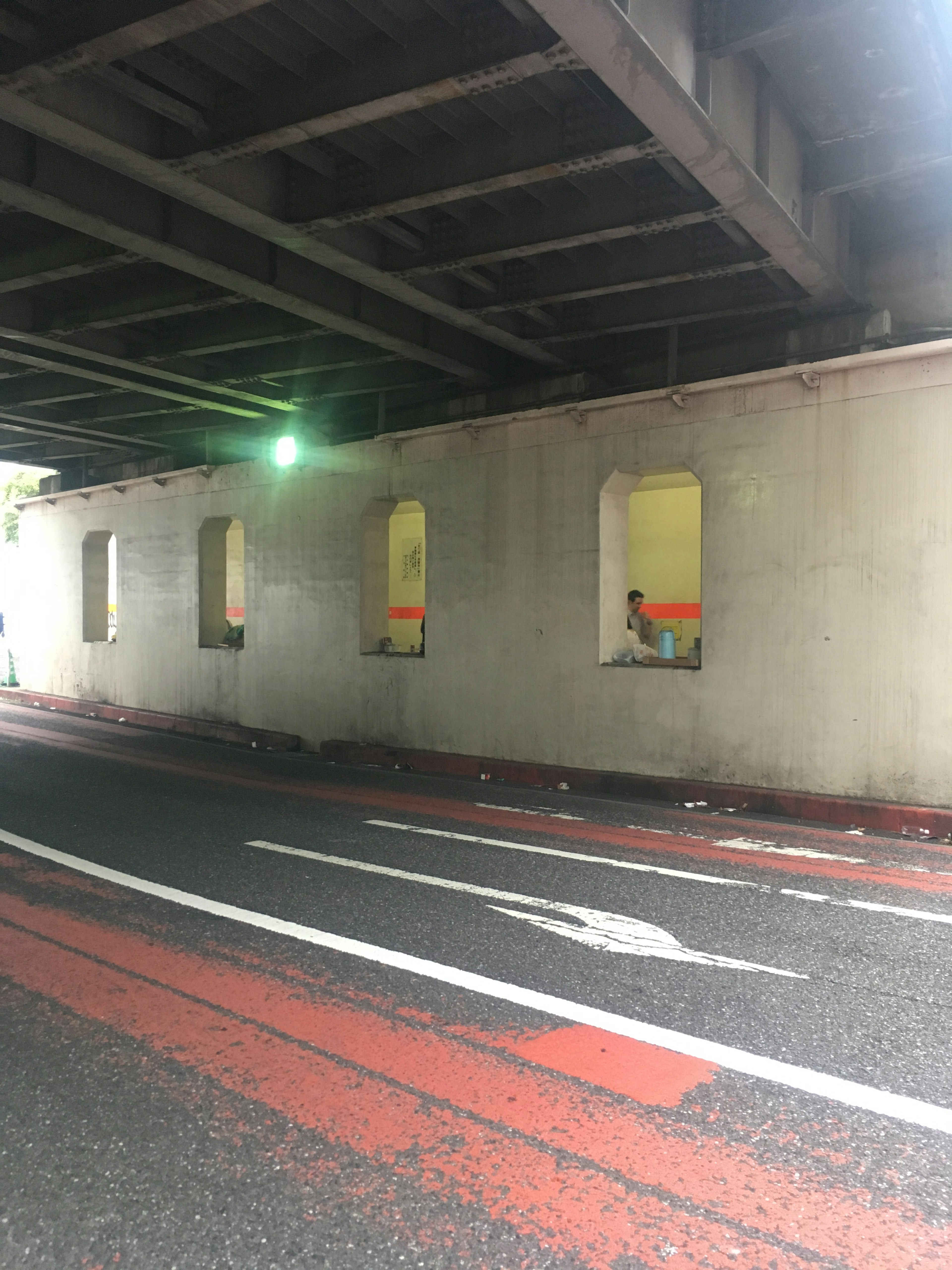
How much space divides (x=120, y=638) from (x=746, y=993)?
1758 cm

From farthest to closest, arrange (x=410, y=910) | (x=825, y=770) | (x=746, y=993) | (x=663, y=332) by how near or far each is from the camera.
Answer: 1. (x=663, y=332)
2. (x=825, y=770)
3. (x=410, y=910)
4. (x=746, y=993)

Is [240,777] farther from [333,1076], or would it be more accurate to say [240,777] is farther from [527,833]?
[333,1076]

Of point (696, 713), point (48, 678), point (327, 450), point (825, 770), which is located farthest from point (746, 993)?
point (48, 678)

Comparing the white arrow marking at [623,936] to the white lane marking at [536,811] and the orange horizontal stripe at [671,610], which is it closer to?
the white lane marking at [536,811]

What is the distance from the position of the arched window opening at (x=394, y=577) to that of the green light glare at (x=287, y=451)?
1.62m

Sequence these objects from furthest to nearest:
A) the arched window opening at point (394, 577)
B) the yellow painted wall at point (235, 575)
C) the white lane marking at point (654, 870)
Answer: the yellow painted wall at point (235, 575) < the arched window opening at point (394, 577) < the white lane marking at point (654, 870)

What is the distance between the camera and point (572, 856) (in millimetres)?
7895

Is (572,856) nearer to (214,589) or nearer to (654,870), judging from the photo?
(654,870)

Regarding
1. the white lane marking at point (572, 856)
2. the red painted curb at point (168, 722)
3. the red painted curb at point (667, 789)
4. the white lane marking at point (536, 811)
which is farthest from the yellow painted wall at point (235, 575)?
the white lane marking at point (572, 856)

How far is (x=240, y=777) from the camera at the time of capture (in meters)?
12.1

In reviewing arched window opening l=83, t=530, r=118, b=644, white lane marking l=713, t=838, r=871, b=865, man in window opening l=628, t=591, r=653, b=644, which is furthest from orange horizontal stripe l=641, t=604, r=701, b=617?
arched window opening l=83, t=530, r=118, b=644

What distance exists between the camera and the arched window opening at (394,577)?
15.0m

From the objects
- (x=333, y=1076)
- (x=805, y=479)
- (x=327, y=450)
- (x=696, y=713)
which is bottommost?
(x=333, y=1076)

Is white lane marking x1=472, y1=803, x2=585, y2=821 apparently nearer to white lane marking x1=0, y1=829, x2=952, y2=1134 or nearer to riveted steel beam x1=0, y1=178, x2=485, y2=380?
white lane marking x1=0, y1=829, x2=952, y2=1134
